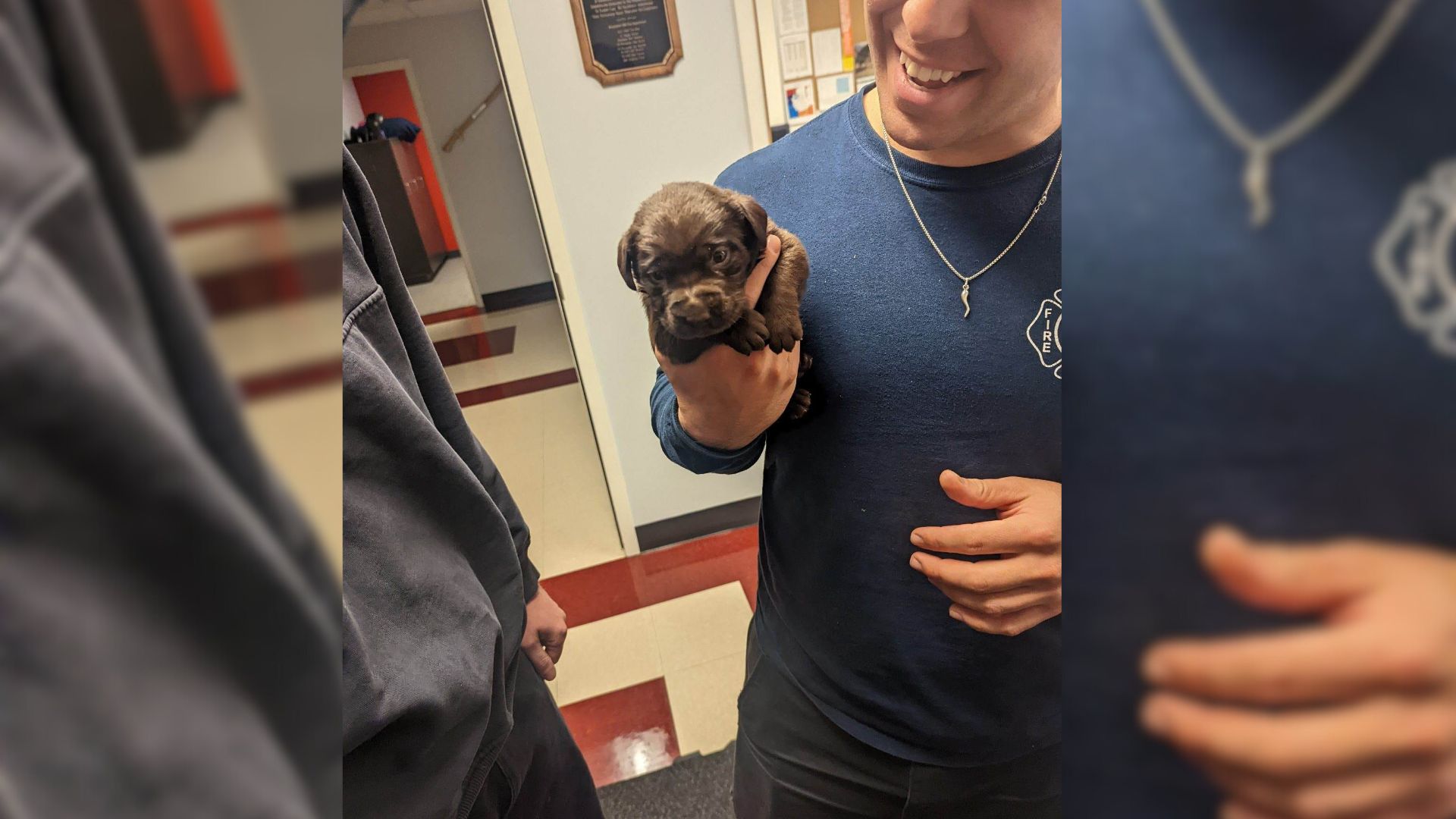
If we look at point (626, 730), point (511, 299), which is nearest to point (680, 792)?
point (626, 730)

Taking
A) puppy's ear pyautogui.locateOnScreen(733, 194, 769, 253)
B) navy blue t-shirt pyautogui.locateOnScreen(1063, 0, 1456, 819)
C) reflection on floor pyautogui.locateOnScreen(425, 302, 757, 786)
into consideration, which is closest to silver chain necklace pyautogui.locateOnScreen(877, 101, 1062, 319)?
puppy's ear pyautogui.locateOnScreen(733, 194, 769, 253)

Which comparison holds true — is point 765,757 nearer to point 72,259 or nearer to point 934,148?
point 934,148

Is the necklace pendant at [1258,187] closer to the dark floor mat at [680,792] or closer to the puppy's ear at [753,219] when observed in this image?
the puppy's ear at [753,219]

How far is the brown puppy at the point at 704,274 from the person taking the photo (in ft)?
1.54

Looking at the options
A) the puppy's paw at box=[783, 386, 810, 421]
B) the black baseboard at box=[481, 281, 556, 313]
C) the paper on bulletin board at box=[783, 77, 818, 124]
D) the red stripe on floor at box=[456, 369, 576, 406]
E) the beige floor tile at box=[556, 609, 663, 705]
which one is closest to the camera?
the puppy's paw at box=[783, 386, 810, 421]

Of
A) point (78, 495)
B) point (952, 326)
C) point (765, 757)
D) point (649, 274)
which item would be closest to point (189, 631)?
point (78, 495)

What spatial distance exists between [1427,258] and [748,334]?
37 cm

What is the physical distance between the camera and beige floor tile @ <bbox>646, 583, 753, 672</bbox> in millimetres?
1093

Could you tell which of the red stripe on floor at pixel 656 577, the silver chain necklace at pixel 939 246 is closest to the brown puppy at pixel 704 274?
the silver chain necklace at pixel 939 246

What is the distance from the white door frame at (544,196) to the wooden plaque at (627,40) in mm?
63

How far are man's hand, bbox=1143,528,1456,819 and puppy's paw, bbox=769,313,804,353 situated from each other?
0.35 metres

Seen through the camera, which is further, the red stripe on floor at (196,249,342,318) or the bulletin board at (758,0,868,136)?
the bulletin board at (758,0,868,136)

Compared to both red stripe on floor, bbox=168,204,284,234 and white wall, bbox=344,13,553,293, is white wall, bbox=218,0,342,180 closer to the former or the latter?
red stripe on floor, bbox=168,204,284,234

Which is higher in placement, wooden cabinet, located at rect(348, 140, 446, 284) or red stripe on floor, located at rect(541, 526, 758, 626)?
wooden cabinet, located at rect(348, 140, 446, 284)
